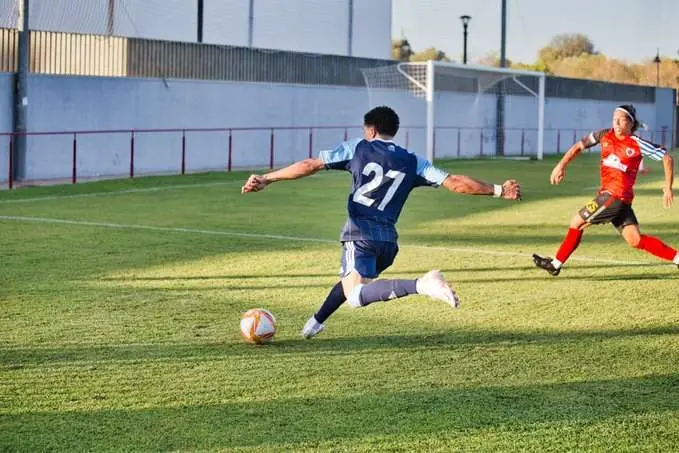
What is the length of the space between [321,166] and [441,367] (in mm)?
1626

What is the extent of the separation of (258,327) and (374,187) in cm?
137

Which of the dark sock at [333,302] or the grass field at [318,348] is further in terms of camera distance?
the dark sock at [333,302]

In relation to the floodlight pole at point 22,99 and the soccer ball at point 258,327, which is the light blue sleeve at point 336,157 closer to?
the soccer ball at point 258,327

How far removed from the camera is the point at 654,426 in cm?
668

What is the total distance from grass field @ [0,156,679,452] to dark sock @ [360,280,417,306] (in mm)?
449

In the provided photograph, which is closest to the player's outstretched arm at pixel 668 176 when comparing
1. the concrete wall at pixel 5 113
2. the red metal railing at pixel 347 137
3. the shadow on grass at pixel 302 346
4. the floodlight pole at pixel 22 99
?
the shadow on grass at pixel 302 346

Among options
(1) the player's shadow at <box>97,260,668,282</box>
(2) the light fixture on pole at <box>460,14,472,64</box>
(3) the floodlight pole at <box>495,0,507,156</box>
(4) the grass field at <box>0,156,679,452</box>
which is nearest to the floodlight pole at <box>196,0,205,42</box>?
(3) the floodlight pole at <box>495,0,507,156</box>

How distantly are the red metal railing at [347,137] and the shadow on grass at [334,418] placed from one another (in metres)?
20.1

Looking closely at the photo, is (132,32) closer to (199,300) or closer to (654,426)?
(199,300)

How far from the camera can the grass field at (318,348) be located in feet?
21.4

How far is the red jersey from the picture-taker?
12.6 meters

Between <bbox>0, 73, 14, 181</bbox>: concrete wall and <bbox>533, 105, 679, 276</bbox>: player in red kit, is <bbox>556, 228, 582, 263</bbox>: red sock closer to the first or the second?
<bbox>533, 105, 679, 276</bbox>: player in red kit

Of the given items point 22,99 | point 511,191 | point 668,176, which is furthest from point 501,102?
point 511,191

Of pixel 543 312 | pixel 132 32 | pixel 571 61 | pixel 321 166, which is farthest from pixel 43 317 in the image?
pixel 571 61
